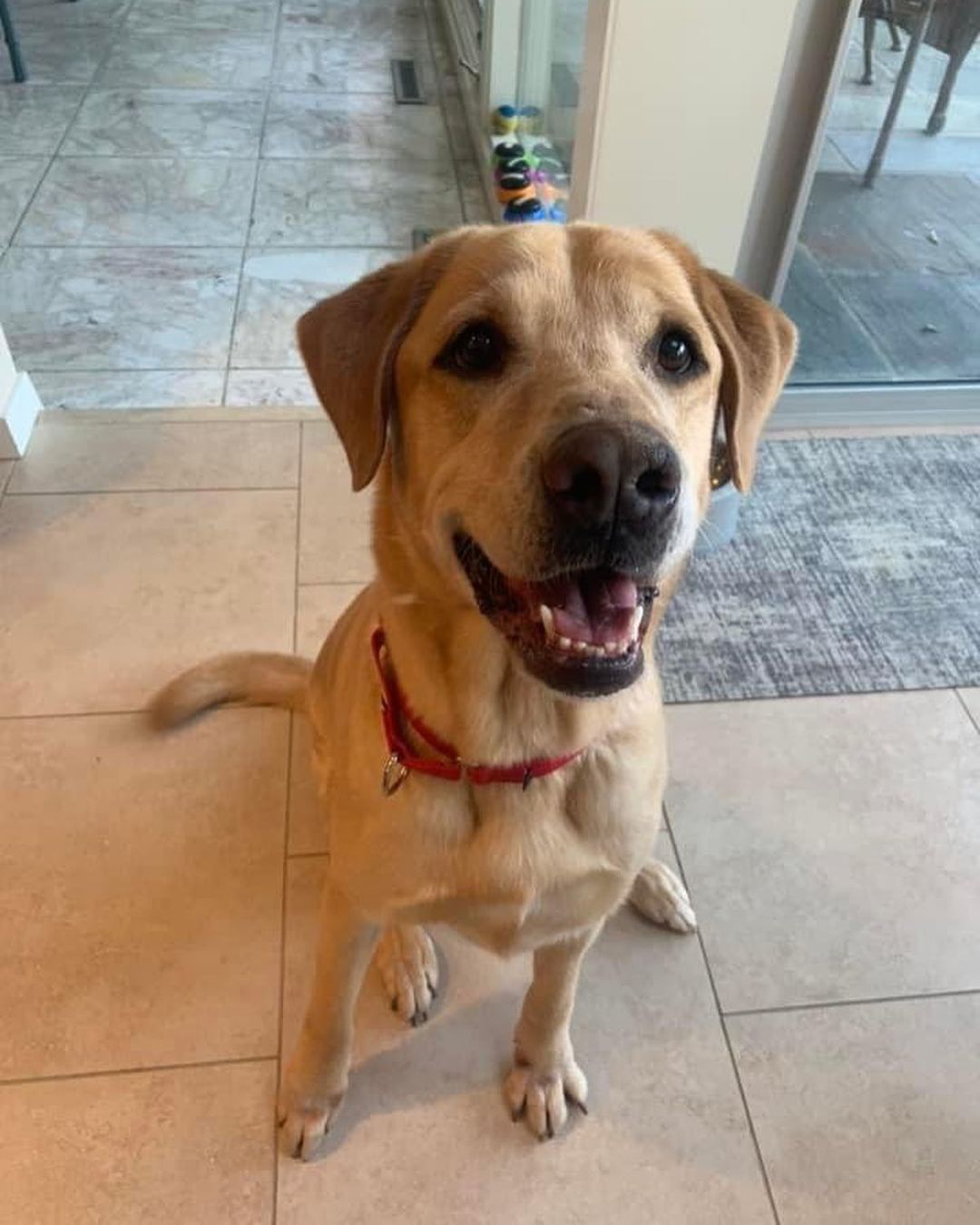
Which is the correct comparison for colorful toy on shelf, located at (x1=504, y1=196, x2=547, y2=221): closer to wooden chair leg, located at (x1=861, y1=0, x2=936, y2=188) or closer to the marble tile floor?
the marble tile floor

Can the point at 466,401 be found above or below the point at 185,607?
above

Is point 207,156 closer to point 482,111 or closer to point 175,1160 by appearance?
point 482,111

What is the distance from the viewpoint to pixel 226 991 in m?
1.67

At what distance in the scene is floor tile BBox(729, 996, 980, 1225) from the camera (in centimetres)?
151

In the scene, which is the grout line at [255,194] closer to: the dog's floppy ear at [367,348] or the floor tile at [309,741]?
the floor tile at [309,741]

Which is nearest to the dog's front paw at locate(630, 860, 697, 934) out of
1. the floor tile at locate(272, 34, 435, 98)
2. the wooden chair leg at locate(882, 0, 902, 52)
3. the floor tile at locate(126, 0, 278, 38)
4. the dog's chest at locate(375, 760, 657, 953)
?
the dog's chest at locate(375, 760, 657, 953)

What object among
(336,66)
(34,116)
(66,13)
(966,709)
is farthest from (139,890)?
(66,13)

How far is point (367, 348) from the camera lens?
1184mm

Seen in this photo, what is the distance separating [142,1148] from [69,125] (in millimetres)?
4309

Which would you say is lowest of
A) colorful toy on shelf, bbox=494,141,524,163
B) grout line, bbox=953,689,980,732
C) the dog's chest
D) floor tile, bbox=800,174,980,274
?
grout line, bbox=953,689,980,732

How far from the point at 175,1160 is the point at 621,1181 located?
0.67m

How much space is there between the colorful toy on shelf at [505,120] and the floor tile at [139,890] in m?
2.84

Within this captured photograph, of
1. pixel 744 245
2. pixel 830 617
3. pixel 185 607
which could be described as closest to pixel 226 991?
pixel 185 607

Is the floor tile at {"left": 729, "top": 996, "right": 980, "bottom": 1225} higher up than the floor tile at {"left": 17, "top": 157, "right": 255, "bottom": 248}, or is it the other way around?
the floor tile at {"left": 17, "top": 157, "right": 255, "bottom": 248}
